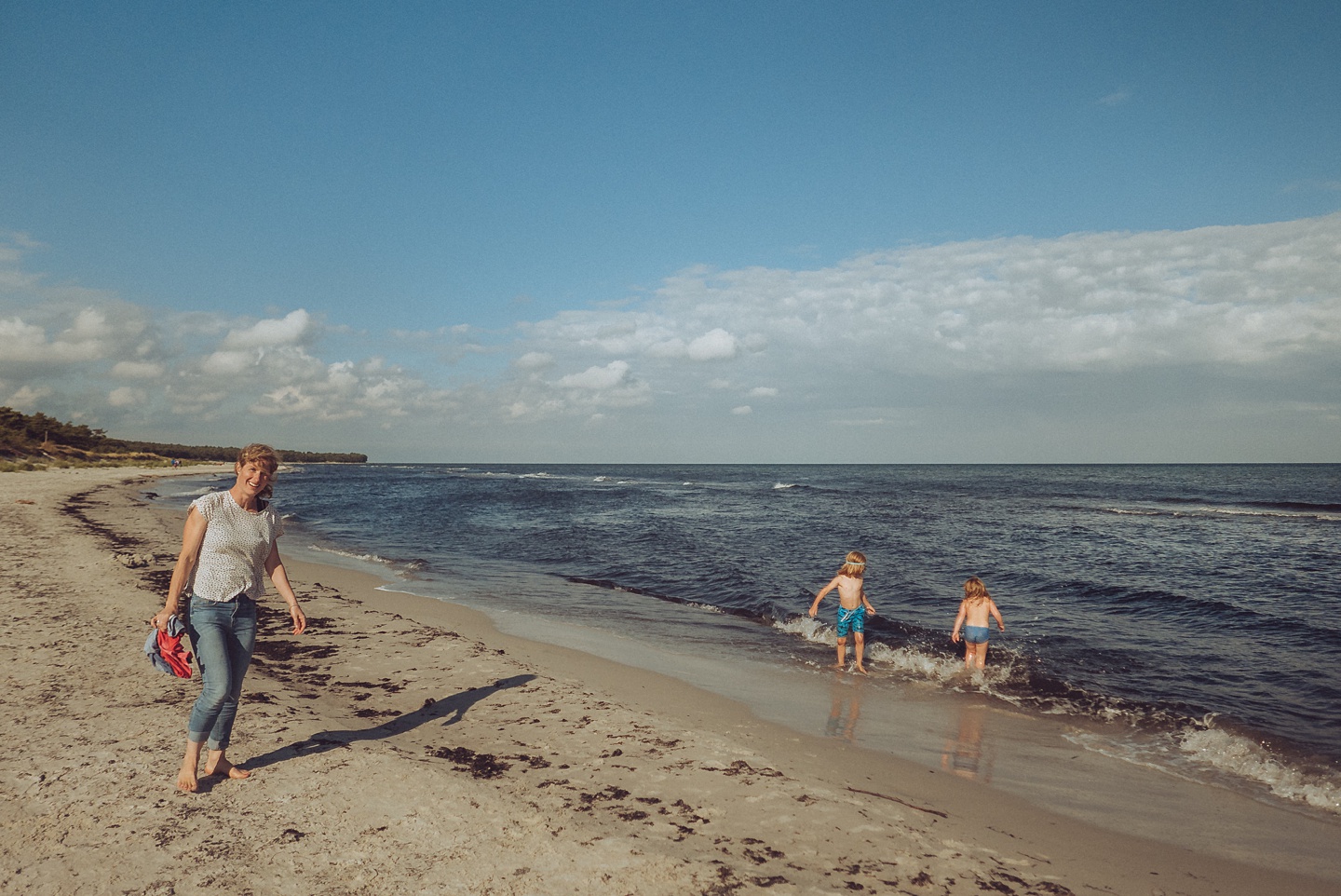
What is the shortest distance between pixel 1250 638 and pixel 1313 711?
13.3ft

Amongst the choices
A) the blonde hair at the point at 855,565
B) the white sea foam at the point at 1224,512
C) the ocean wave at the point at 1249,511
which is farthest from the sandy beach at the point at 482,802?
the white sea foam at the point at 1224,512

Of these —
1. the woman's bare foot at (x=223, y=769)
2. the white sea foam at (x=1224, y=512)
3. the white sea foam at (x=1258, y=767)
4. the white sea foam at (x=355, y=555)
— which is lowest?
the white sea foam at (x=355, y=555)

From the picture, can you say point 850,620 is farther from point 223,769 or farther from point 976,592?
point 223,769

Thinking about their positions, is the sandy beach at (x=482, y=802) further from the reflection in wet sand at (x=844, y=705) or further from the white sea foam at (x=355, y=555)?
the white sea foam at (x=355, y=555)

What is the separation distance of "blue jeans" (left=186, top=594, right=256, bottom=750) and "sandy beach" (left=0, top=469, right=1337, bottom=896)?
1.77 ft

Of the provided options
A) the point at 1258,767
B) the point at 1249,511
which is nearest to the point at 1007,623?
the point at 1258,767

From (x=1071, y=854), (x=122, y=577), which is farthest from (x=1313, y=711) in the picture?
(x=122, y=577)

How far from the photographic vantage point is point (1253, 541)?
25.1 meters

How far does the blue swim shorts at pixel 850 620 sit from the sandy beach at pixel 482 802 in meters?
2.81

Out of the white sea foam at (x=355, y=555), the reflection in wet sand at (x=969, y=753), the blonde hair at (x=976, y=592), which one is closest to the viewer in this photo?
the reflection in wet sand at (x=969, y=753)

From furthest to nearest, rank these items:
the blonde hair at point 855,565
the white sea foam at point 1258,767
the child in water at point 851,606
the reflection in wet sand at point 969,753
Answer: the blonde hair at point 855,565
the child in water at point 851,606
the reflection in wet sand at point 969,753
the white sea foam at point 1258,767

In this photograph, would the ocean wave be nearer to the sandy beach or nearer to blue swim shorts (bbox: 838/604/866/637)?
blue swim shorts (bbox: 838/604/866/637)

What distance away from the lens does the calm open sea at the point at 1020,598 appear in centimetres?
844

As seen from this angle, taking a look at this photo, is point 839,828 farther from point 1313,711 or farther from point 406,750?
point 1313,711
